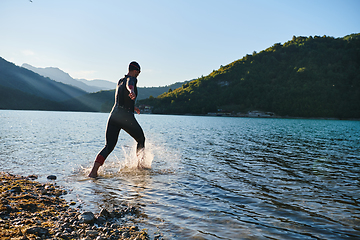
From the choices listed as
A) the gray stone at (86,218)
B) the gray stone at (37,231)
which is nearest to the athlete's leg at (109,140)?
the gray stone at (86,218)

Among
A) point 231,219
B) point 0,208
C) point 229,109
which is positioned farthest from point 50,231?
point 229,109

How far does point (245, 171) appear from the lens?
10266 millimetres

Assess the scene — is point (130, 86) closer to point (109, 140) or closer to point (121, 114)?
point (121, 114)

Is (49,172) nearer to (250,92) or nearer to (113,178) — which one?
(113,178)

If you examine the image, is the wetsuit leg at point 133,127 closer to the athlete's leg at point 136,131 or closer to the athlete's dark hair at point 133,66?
the athlete's leg at point 136,131

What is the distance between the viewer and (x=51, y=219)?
4.72 m

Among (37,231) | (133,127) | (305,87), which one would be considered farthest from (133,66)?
(305,87)

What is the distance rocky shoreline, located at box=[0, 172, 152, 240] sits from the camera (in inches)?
159

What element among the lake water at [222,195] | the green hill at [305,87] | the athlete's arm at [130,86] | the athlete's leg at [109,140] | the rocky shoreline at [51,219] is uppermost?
the green hill at [305,87]

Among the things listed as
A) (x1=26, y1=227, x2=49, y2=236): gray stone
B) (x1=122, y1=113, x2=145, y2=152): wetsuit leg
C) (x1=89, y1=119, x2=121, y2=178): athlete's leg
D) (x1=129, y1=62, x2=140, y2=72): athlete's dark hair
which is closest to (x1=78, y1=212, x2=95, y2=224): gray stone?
(x1=26, y1=227, x2=49, y2=236): gray stone

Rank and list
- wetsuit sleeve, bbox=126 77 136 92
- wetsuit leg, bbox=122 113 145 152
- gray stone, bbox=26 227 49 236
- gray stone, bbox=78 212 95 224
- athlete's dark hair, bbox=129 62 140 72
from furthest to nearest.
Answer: wetsuit leg, bbox=122 113 145 152, athlete's dark hair, bbox=129 62 140 72, wetsuit sleeve, bbox=126 77 136 92, gray stone, bbox=78 212 95 224, gray stone, bbox=26 227 49 236

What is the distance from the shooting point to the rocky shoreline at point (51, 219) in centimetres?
403

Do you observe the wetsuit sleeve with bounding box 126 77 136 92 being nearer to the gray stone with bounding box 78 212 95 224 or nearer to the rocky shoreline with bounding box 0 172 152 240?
the rocky shoreline with bounding box 0 172 152 240

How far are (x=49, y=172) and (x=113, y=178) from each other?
8.86ft
